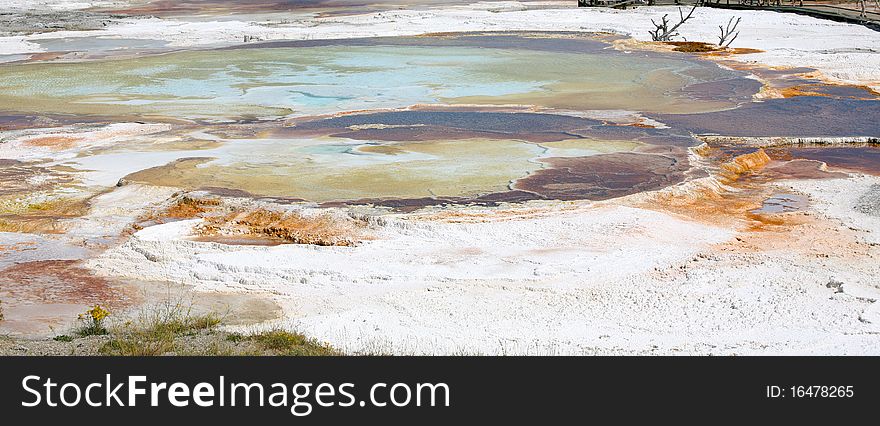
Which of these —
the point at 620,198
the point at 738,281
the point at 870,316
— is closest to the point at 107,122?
the point at 620,198

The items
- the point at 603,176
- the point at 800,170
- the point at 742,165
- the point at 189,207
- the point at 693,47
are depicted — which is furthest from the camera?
the point at 693,47

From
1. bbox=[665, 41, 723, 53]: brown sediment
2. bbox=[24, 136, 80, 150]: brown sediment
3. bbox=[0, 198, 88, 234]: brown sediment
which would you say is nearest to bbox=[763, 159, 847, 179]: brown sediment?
bbox=[0, 198, 88, 234]: brown sediment

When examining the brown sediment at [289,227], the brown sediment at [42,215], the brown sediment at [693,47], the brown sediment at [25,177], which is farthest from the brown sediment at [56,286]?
the brown sediment at [693,47]

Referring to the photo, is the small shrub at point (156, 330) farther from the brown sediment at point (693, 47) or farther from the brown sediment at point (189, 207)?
the brown sediment at point (693, 47)

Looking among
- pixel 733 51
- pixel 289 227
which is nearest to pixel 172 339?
pixel 289 227

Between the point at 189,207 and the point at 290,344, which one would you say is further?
the point at 189,207

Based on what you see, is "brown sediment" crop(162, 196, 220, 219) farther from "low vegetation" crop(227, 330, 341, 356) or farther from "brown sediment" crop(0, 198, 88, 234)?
"low vegetation" crop(227, 330, 341, 356)

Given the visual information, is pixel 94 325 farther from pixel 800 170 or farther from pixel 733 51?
pixel 733 51
